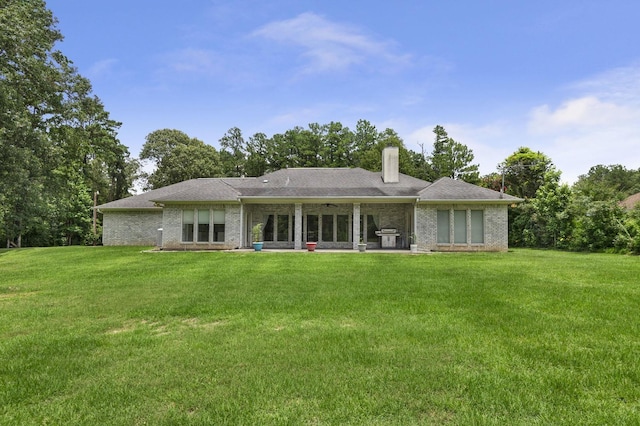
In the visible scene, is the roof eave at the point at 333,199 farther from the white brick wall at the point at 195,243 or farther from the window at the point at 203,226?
the window at the point at 203,226

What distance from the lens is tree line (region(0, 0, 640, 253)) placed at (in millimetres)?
11586

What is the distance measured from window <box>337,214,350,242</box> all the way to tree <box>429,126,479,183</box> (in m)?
18.1

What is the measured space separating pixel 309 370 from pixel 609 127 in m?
25.2

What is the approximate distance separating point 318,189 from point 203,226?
640 cm

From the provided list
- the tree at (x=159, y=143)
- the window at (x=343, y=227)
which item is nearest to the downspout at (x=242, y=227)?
the window at (x=343, y=227)

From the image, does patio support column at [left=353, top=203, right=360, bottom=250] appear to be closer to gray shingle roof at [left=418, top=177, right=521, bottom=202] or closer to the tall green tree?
gray shingle roof at [left=418, top=177, right=521, bottom=202]

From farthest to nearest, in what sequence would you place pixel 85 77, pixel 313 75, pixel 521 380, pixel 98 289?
pixel 313 75 → pixel 85 77 → pixel 98 289 → pixel 521 380

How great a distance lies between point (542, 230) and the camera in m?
22.5

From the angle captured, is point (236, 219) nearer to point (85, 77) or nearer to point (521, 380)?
point (85, 77)

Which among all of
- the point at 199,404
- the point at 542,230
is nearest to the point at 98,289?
the point at 199,404

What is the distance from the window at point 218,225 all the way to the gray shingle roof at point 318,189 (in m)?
0.92

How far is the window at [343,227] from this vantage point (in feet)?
69.2

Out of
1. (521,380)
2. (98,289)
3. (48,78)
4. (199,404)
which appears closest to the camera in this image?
(199,404)

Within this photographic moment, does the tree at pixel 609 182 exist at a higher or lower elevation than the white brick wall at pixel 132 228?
higher
